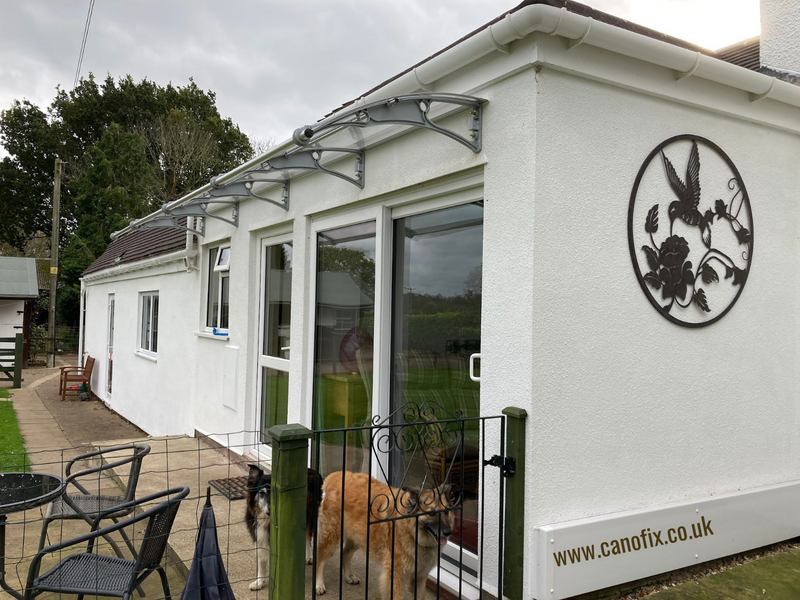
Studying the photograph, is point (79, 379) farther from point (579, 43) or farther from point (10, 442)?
point (579, 43)

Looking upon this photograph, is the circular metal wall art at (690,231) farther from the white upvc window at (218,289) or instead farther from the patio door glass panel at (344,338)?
the white upvc window at (218,289)

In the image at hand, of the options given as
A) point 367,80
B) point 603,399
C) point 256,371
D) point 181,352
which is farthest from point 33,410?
point 367,80

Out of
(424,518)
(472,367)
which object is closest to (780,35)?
(472,367)

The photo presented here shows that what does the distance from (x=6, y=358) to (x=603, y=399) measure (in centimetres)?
1909

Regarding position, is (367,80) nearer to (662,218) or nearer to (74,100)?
(74,100)

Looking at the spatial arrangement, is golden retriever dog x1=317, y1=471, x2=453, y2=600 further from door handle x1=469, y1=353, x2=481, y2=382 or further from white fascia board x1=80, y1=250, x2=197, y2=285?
white fascia board x1=80, y1=250, x2=197, y2=285

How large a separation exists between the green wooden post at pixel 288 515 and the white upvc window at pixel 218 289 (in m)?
4.64

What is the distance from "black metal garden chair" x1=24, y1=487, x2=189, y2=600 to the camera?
267cm

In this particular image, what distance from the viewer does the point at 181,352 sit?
838 centimetres

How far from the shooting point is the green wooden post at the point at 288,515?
249 cm

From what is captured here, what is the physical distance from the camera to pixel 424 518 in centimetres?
278

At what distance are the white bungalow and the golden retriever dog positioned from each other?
1.27 feet

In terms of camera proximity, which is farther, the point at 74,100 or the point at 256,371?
the point at 74,100

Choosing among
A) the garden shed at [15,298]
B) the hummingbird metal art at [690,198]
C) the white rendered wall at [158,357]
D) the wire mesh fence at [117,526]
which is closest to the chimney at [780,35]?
the hummingbird metal art at [690,198]
